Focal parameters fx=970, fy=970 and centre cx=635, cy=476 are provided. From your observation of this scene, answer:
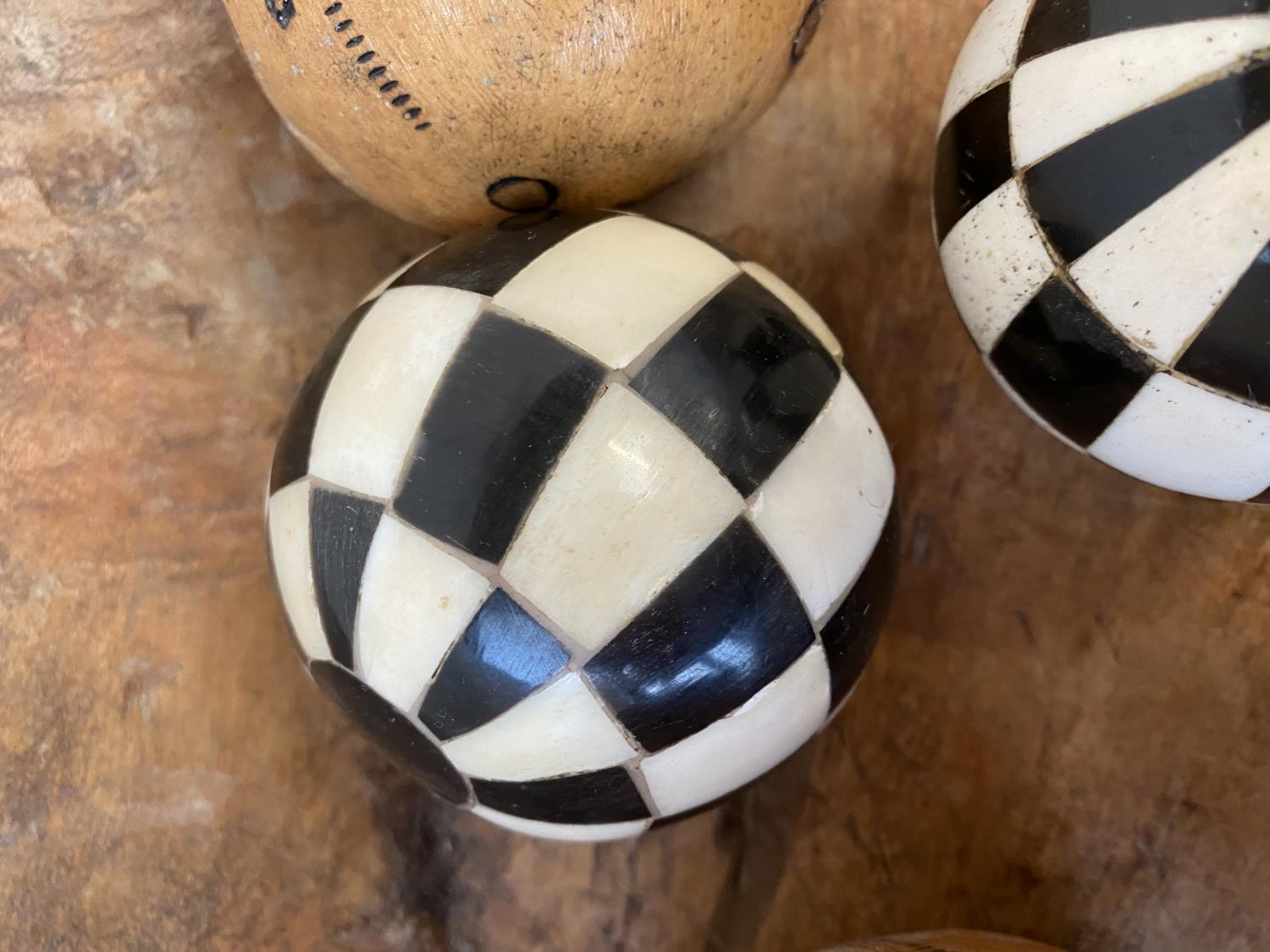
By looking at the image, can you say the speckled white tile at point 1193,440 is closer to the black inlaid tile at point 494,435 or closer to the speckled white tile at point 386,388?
the black inlaid tile at point 494,435

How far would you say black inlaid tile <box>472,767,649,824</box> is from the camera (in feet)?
3.24

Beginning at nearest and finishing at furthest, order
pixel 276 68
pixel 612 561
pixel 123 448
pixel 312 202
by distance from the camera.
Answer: pixel 612 561
pixel 276 68
pixel 123 448
pixel 312 202

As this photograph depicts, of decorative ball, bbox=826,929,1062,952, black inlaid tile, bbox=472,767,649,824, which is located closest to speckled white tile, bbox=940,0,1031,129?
black inlaid tile, bbox=472,767,649,824

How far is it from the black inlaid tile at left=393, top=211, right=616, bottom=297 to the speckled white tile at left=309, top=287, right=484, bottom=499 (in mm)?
Answer: 20

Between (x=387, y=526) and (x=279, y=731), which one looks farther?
(x=279, y=731)

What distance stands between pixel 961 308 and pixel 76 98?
122 cm

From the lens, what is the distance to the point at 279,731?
52.7 inches

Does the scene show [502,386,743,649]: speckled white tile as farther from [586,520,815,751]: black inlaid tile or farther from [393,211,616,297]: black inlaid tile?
[393,211,616,297]: black inlaid tile

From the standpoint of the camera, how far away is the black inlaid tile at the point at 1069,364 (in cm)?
102

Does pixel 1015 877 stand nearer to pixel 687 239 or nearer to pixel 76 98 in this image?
pixel 687 239

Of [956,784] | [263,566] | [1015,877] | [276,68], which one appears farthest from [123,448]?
[1015,877]

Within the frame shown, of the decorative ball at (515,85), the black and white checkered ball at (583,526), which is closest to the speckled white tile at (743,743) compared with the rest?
the black and white checkered ball at (583,526)

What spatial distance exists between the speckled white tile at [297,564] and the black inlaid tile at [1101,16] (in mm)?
918

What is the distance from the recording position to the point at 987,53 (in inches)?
43.7
